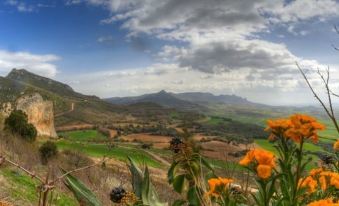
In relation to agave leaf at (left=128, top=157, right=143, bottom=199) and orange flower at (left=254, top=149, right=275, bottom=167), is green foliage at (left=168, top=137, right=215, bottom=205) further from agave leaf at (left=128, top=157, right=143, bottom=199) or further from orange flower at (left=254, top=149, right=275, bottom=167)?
orange flower at (left=254, top=149, right=275, bottom=167)

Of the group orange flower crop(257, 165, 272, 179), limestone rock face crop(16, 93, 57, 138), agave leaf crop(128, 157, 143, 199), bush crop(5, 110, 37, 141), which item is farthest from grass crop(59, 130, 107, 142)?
orange flower crop(257, 165, 272, 179)

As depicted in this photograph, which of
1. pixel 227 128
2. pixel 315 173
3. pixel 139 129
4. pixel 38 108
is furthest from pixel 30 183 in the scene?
pixel 227 128

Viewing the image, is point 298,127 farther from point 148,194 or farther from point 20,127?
point 20,127

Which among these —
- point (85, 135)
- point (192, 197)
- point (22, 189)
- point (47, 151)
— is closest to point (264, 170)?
point (192, 197)

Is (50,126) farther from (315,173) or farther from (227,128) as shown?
(227,128)

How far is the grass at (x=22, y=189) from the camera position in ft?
47.9

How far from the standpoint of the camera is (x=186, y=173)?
8.61 ft

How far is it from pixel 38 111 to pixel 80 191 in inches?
2773

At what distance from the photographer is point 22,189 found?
52.1 ft

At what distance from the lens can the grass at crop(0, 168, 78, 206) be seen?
47.9ft

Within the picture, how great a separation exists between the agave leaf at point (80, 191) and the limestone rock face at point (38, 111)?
66637 millimetres

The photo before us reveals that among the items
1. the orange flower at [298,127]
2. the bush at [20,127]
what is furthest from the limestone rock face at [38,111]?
the orange flower at [298,127]

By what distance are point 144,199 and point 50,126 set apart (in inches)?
2872

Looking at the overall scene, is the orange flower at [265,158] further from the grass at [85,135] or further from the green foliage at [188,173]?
the grass at [85,135]
